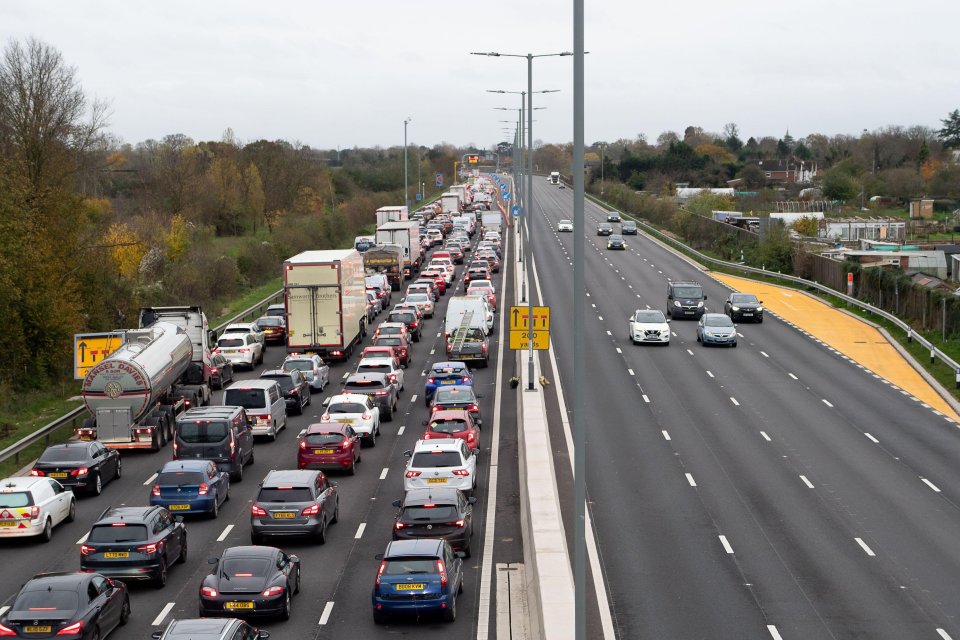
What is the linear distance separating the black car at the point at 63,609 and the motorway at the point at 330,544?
2.68 ft

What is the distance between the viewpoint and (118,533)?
21391 millimetres

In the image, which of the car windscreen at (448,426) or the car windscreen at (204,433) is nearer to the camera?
the car windscreen at (204,433)

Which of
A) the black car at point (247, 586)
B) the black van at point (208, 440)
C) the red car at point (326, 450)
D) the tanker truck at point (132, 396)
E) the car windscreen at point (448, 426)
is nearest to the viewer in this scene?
the black car at point (247, 586)

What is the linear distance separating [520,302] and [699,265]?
28.8 metres

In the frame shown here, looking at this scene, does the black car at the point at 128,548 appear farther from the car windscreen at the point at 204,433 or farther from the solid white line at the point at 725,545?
the solid white line at the point at 725,545

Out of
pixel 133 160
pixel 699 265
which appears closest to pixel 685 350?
pixel 699 265

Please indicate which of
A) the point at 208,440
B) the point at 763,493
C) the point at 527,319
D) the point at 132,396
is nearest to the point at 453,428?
the point at 208,440

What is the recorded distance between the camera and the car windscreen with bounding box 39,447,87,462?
28734 millimetres

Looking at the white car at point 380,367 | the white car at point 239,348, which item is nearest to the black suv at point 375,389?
the white car at point 380,367

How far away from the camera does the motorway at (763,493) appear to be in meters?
20.3

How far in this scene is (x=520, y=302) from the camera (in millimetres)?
60438

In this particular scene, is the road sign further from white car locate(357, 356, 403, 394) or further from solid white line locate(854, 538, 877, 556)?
solid white line locate(854, 538, 877, 556)

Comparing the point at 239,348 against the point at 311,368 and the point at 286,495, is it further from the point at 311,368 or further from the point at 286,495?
the point at 286,495

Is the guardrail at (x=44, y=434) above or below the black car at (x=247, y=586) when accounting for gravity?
below
